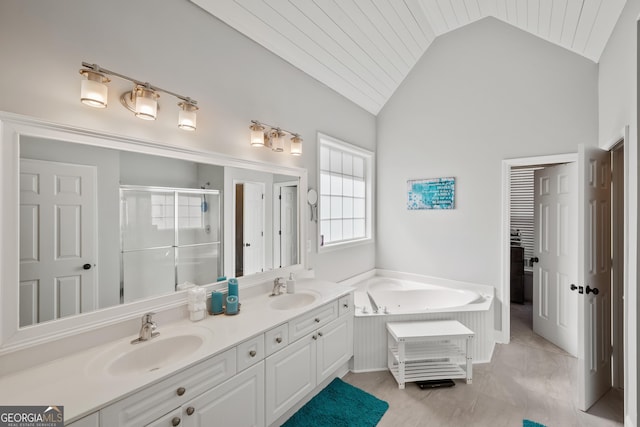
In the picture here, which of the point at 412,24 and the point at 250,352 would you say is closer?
the point at 250,352

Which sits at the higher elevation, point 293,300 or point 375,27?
point 375,27

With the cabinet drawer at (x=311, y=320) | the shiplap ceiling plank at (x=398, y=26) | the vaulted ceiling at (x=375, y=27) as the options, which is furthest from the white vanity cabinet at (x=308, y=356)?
the shiplap ceiling plank at (x=398, y=26)

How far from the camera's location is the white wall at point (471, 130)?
2.81 metres

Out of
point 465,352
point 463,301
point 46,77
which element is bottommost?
point 465,352

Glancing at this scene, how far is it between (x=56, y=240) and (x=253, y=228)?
4.00 feet

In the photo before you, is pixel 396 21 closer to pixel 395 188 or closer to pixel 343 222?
pixel 395 188

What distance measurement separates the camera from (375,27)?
2.72 meters

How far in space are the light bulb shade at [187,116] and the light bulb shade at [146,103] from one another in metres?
0.17

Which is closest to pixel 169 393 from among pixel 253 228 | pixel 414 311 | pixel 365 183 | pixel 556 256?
pixel 253 228

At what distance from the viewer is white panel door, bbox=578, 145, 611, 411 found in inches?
78.4

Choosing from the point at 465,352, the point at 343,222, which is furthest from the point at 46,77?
the point at 465,352

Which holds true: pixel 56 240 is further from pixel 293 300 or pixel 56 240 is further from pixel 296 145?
pixel 296 145

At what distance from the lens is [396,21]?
9.23 ft

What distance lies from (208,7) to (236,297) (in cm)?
197
